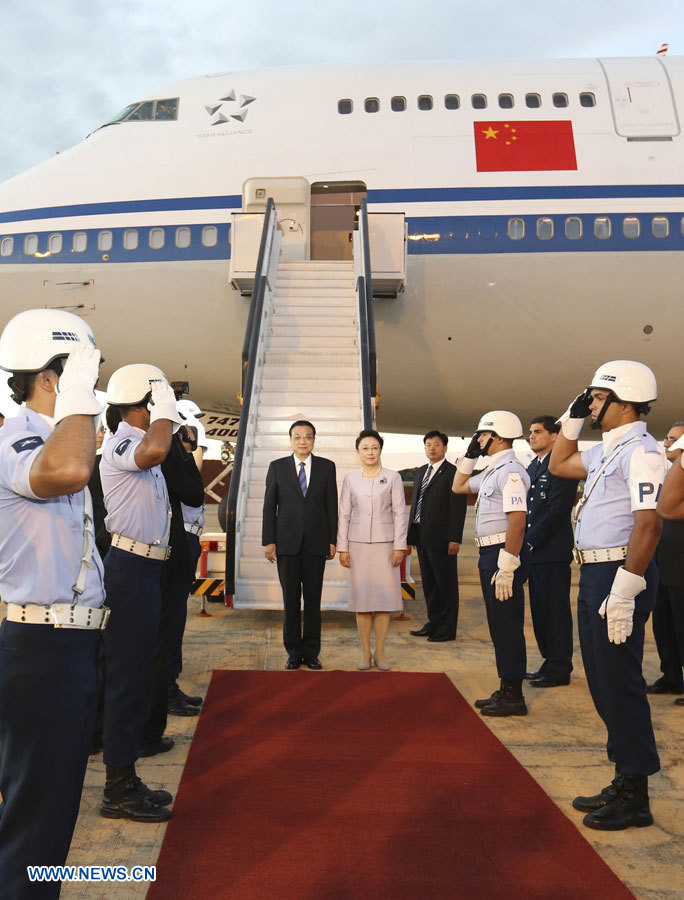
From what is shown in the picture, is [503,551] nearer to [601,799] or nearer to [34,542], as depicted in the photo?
[601,799]

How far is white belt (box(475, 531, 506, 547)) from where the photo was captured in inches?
186

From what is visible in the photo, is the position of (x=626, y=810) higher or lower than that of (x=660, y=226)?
lower

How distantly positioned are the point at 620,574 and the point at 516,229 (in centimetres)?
751

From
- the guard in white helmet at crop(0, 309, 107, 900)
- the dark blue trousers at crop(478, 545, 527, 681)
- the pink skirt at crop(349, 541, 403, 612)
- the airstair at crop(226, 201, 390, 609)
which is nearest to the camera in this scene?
the guard in white helmet at crop(0, 309, 107, 900)

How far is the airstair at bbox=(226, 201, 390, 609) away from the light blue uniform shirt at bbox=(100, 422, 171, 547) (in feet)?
9.71

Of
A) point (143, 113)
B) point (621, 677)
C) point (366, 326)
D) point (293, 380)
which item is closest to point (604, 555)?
point (621, 677)

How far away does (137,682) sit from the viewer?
3.28 meters

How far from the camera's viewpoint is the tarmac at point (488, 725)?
9.13 feet

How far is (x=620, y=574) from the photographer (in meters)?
3.20

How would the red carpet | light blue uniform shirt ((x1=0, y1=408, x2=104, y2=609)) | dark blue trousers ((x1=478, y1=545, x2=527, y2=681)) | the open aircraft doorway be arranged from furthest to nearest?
the open aircraft doorway
dark blue trousers ((x1=478, y1=545, x2=527, y2=681))
the red carpet
light blue uniform shirt ((x1=0, y1=408, x2=104, y2=609))

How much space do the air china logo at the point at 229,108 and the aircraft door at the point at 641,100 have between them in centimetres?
505

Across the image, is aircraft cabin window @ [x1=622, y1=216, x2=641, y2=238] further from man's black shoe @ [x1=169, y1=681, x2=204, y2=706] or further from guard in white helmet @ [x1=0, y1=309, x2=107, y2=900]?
guard in white helmet @ [x1=0, y1=309, x2=107, y2=900]

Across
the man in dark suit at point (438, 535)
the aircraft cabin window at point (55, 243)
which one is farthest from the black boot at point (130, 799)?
the aircraft cabin window at point (55, 243)

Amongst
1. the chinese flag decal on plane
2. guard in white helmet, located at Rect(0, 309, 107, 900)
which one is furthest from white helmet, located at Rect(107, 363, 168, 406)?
the chinese flag decal on plane
